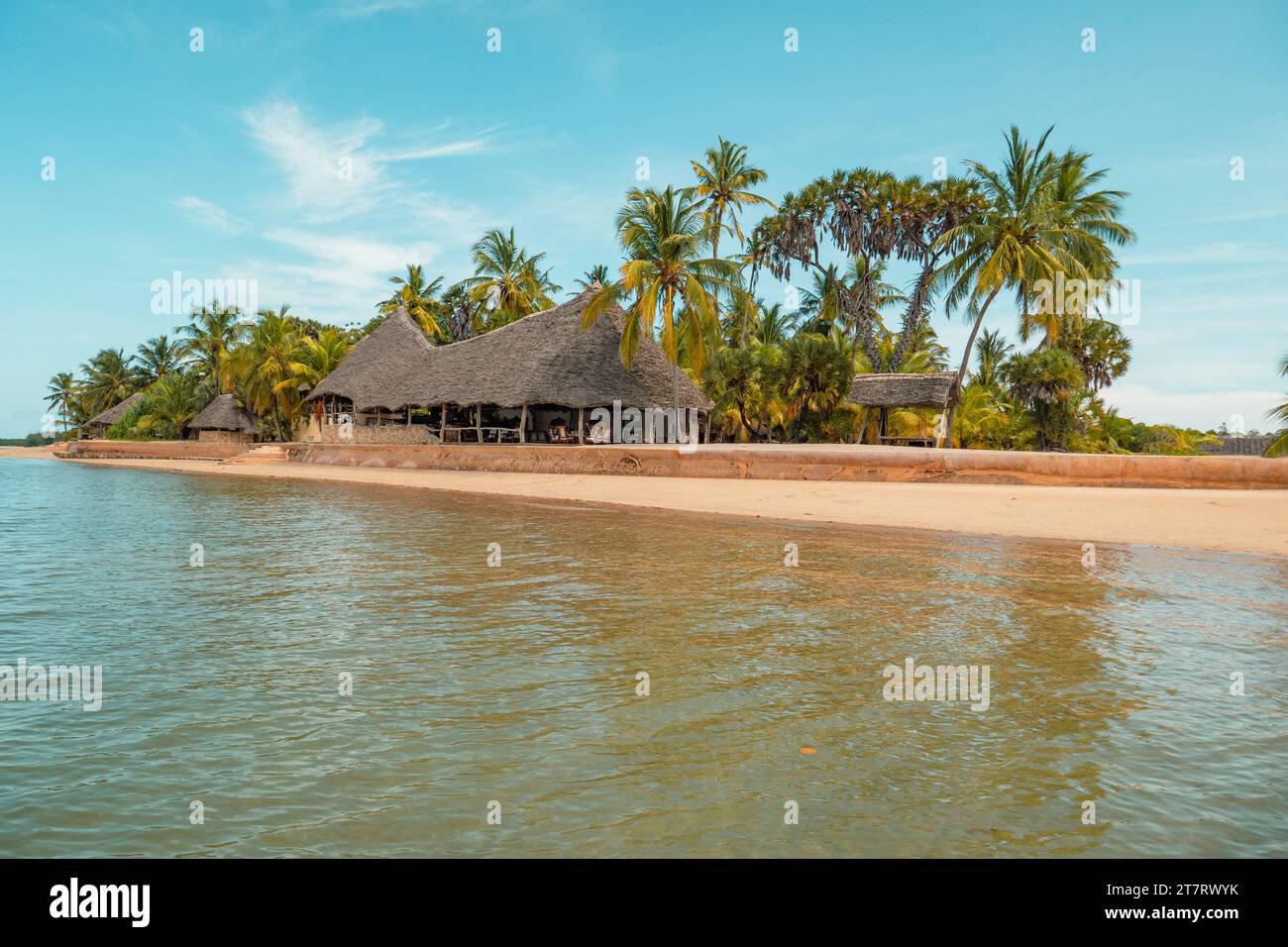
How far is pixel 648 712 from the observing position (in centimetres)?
391

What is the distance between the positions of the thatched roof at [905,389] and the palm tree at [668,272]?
723 cm

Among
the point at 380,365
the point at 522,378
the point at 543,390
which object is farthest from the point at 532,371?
the point at 380,365

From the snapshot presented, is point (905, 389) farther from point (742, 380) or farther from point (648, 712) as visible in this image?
point (648, 712)

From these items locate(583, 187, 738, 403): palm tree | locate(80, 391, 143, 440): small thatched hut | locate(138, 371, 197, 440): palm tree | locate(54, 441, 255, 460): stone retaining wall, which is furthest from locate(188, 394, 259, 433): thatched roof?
locate(583, 187, 738, 403): palm tree

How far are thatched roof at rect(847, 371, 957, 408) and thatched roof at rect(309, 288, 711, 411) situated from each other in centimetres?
616

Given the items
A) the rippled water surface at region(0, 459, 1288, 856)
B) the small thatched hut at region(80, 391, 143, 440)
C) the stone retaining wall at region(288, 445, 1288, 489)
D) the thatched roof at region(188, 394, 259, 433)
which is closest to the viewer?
the rippled water surface at region(0, 459, 1288, 856)

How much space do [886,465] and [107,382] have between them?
68.3 metres

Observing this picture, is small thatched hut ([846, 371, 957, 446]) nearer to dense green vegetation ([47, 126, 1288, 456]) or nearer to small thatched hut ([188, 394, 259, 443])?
dense green vegetation ([47, 126, 1288, 456])

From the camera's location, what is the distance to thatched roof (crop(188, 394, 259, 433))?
4712 cm

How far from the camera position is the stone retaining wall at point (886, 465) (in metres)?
13.4

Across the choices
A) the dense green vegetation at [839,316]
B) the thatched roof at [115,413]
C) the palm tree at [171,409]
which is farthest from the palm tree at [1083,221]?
the thatched roof at [115,413]
